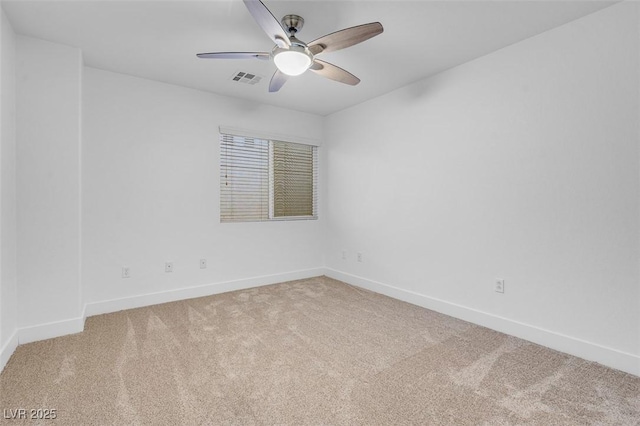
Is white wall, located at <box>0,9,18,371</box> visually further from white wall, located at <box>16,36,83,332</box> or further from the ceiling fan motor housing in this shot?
the ceiling fan motor housing

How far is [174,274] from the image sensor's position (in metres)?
3.48

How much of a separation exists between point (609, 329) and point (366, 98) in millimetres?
3184

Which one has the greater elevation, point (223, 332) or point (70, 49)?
point (70, 49)

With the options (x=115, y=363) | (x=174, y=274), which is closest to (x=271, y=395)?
(x=115, y=363)

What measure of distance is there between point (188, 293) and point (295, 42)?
289 cm

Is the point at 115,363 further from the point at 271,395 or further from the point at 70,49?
the point at 70,49

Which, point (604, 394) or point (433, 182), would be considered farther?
point (433, 182)

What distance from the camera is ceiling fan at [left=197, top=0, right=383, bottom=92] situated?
174 centimetres

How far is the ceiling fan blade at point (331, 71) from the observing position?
7.40 ft

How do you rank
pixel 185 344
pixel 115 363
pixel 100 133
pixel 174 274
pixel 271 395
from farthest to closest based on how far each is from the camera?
pixel 174 274
pixel 100 133
pixel 185 344
pixel 115 363
pixel 271 395

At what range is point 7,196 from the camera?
7.36 ft

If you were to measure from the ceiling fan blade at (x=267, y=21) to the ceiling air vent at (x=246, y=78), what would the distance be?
1.31 m

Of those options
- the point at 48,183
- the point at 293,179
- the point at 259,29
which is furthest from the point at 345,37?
the point at 293,179

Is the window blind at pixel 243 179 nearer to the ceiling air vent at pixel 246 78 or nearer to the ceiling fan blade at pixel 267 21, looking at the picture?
the ceiling air vent at pixel 246 78
